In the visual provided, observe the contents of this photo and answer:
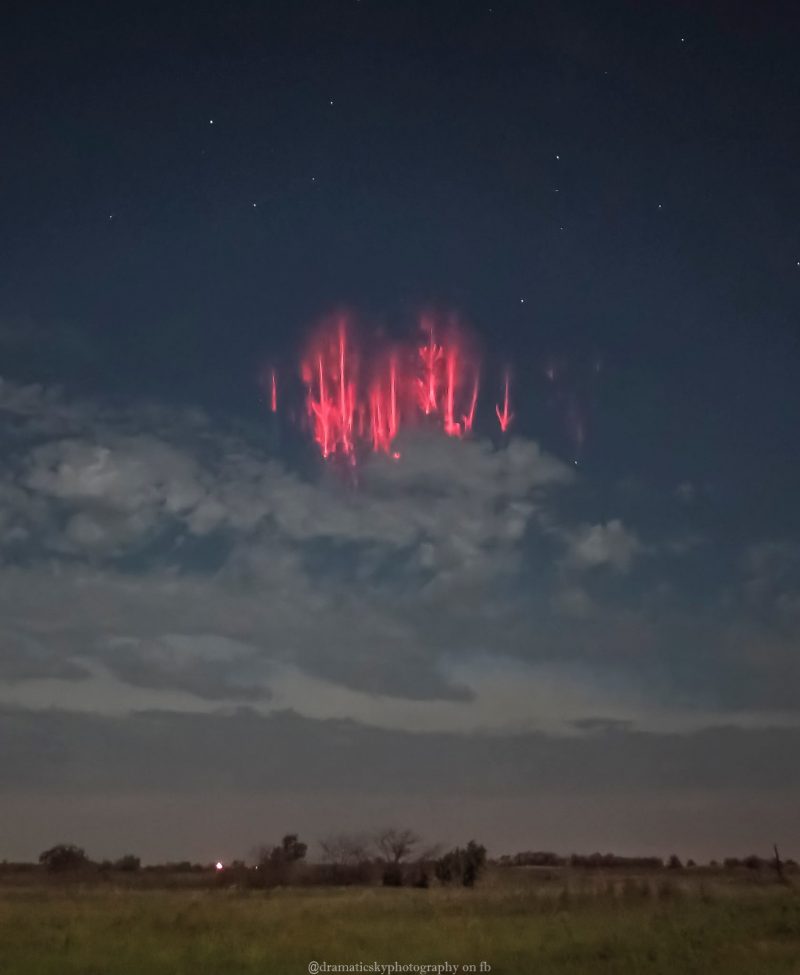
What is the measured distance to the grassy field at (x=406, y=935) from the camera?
25.0 meters

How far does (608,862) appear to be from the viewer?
136000mm

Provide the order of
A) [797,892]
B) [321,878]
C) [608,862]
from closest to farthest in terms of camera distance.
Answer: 1. [797,892]
2. [321,878]
3. [608,862]

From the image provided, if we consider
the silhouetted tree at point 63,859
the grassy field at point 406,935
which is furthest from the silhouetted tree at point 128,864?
the grassy field at point 406,935

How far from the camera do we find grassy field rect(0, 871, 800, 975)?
25.0 meters

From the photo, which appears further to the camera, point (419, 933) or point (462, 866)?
point (462, 866)

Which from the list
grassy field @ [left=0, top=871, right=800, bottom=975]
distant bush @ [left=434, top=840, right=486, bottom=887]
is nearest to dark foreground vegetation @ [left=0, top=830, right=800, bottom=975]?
grassy field @ [left=0, top=871, right=800, bottom=975]

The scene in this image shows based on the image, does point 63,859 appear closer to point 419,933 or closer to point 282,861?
point 282,861

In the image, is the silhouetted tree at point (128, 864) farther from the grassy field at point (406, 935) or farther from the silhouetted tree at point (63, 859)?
the grassy field at point (406, 935)

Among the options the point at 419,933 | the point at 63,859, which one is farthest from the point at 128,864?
the point at 419,933

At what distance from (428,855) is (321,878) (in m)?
9.02

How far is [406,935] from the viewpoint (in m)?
30.9

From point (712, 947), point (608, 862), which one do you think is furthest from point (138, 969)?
point (608, 862)

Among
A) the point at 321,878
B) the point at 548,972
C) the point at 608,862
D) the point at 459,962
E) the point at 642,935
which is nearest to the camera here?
the point at 548,972

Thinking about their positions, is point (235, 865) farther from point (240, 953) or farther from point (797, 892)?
point (240, 953)
